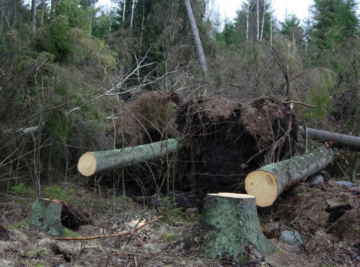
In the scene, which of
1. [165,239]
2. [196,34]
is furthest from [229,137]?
[196,34]

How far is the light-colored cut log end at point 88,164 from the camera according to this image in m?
5.18

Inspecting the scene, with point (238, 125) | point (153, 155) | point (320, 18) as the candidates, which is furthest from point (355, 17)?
point (153, 155)

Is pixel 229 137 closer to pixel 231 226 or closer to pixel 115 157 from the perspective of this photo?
pixel 115 157

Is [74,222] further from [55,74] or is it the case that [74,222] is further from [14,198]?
[55,74]

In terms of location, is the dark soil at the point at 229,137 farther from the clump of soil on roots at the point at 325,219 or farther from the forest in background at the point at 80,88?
the forest in background at the point at 80,88

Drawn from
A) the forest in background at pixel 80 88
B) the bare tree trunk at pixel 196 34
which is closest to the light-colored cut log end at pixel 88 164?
the forest in background at pixel 80 88

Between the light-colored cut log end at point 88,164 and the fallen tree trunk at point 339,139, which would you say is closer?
the light-colored cut log end at point 88,164

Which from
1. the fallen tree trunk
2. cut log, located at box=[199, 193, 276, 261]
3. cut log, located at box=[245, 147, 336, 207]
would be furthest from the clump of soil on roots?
the fallen tree trunk

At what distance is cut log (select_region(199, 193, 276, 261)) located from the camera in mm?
3109

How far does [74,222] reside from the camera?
421cm

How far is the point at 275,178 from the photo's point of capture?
4.44 meters

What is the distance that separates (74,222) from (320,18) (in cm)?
1572

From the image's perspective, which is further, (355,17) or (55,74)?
(355,17)

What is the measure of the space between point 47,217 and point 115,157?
76.3 inches
